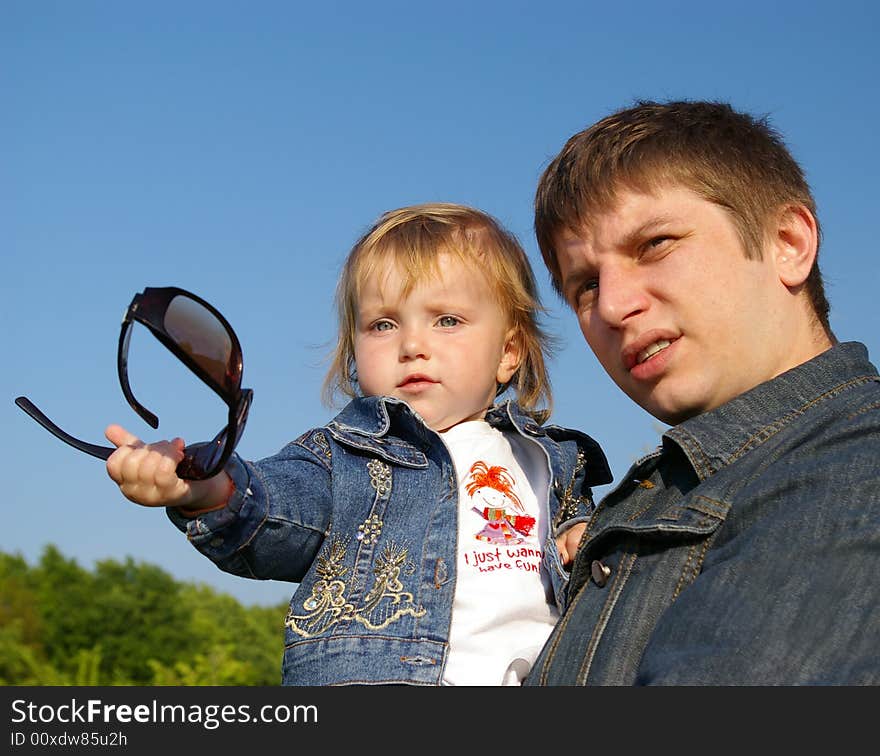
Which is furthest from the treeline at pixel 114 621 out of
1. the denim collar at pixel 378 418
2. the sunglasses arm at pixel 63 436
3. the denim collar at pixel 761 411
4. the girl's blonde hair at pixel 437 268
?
Result: the denim collar at pixel 761 411

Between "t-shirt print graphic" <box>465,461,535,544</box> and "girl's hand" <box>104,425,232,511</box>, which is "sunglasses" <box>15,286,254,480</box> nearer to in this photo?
"girl's hand" <box>104,425,232,511</box>

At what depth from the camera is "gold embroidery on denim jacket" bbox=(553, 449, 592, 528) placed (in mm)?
3484

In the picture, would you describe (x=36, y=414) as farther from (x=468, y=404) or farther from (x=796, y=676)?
(x=796, y=676)

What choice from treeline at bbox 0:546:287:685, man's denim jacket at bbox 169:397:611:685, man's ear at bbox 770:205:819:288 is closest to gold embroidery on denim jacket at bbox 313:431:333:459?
man's denim jacket at bbox 169:397:611:685

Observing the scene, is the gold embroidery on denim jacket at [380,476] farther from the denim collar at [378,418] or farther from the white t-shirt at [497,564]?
the white t-shirt at [497,564]

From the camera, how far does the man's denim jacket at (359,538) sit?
116 inches

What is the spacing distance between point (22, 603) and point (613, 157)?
1164 inches

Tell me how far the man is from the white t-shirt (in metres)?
0.65

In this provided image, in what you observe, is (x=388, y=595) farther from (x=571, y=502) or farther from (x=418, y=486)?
(x=571, y=502)

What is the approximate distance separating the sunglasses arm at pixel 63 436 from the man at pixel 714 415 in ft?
3.80

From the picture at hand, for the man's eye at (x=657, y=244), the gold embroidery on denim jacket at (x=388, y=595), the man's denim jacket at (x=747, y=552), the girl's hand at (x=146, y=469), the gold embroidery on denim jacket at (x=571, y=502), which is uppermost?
the man's eye at (x=657, y=244)

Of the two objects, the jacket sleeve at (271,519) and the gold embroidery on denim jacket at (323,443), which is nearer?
the jacket sleeve at (271,519)

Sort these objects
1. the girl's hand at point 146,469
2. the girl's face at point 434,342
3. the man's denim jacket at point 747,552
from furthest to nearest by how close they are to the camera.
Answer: the girl's face at point 434,342
the girl's hand at point 146,469
the man's denim jacket at point 747,552
